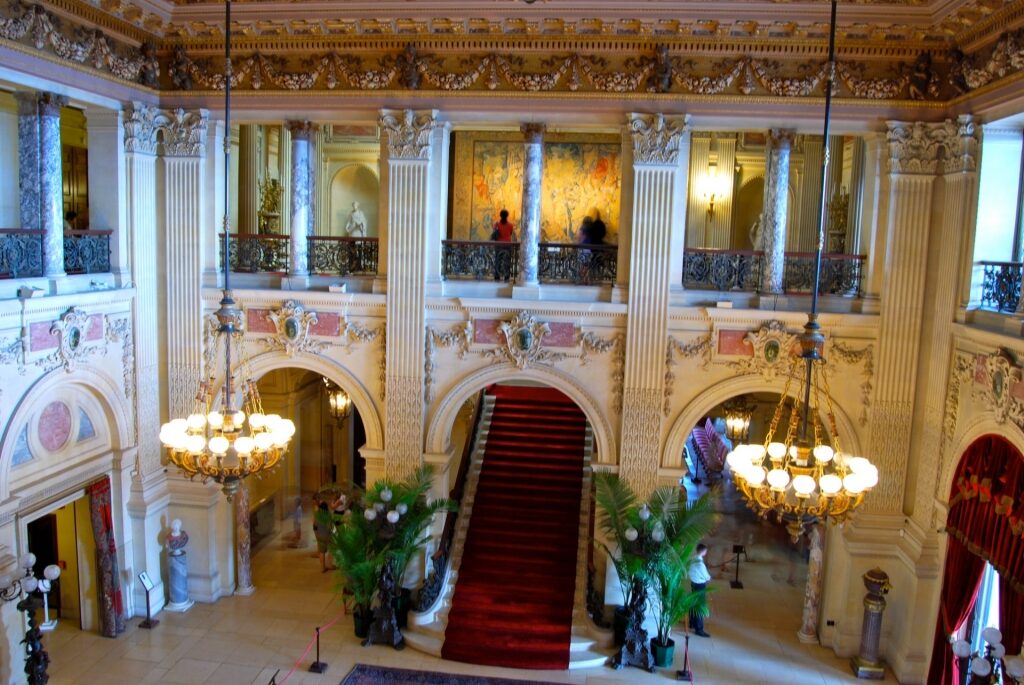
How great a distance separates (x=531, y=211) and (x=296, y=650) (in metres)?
6.35

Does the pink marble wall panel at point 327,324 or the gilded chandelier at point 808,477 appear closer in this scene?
the gilded chandelier at point 808,477

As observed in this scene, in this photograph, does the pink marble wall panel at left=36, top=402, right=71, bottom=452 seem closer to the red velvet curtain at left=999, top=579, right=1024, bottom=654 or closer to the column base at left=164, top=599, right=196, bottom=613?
the column base at left=164, top=599, right=196, bottom=613

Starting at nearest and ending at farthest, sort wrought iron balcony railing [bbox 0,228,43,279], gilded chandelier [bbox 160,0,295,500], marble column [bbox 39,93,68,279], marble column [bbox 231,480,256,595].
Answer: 1. gilded chandelier [bbox 160,0,295,500]
2. wrought iron balcony railing [bbox 0,228,43,279]
3. marble column [bbox 39,93,68,279]
4. marble column [bbox 231,480,256,595]

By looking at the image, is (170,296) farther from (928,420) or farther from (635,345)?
(928,420)

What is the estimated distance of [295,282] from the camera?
37.5 feet

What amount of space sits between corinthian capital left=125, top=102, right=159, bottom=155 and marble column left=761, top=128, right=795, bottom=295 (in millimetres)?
8038

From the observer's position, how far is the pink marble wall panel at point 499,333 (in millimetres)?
10969

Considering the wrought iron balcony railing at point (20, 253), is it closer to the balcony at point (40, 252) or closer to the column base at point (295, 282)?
the balcony at point (40, 252)

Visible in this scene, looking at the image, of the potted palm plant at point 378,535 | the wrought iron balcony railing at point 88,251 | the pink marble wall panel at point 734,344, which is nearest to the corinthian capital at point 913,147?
the pink marble wall panel at point 734,344

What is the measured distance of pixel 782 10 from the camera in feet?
31.6

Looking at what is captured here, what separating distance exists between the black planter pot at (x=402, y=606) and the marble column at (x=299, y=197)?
4.40 m

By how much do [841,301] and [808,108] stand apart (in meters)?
2.41

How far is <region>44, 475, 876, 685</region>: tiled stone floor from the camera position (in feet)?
33.3

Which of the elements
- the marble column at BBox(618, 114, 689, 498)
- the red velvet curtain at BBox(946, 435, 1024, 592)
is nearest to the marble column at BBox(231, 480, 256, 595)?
the marble column at BBox(618, 114, 689, 498)
